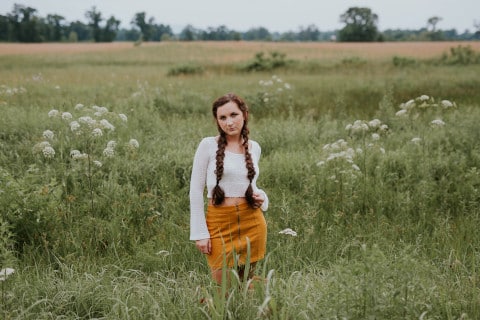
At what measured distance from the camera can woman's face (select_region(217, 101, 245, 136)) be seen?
3.04 metres

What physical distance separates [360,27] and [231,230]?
85.0 metres

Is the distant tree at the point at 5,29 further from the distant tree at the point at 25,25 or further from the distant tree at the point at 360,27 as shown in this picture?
the distant tree at the point at 360,27

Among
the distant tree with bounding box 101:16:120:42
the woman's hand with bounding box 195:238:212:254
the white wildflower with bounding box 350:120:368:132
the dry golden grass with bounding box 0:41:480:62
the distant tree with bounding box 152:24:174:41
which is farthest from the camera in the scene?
the distant tree with bounding box 152:24:174:41

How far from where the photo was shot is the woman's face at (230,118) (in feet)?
9.97

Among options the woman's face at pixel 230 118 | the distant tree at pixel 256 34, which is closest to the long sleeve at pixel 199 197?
the woman's face at pixel 230 118

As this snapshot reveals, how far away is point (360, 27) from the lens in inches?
3201

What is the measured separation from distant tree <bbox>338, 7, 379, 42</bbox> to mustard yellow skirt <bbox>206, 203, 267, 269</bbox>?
82.2 metres

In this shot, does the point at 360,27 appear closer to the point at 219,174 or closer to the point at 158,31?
the point at 158,31

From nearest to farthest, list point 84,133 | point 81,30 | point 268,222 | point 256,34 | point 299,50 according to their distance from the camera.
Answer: point 268,222 < point 84,133 < point 299,50 < point 81,30 < point 256,34

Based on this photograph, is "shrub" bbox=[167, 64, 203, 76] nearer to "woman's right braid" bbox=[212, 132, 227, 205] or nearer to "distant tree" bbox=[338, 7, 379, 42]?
"woman's right braid" bbox=[212, 132, 227, 205]

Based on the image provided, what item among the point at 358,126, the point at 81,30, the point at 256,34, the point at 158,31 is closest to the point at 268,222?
the point at 358,126

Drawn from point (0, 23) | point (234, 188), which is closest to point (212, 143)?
point (234, 188)

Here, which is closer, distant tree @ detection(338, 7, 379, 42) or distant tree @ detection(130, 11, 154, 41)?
distant tree @ detection(338, 7, 379, 42)

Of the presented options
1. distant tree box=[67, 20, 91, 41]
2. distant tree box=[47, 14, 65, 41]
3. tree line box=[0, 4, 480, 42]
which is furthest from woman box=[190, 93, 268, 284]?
distant tree box=[67, 20, 91, 41]
